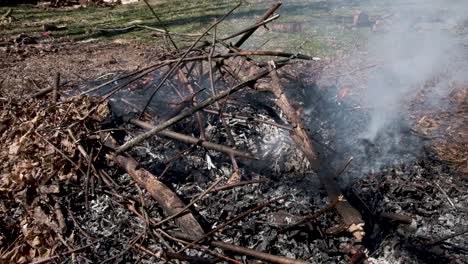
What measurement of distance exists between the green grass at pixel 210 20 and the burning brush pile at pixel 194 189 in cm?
386

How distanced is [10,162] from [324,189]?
3030 millimetres

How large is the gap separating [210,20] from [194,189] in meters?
6.76

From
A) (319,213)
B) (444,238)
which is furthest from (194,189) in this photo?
(444,238)

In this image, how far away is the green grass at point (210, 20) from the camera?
7.96 m

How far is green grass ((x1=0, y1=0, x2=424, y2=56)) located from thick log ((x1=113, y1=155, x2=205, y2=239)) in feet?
15.1

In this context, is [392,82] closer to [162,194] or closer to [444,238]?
[444,238]

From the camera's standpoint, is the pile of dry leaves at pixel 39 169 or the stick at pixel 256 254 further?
the pile of dry leaves at pixel 39 169

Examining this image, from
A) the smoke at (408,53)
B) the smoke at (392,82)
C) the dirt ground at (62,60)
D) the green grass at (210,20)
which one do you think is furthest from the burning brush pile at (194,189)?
the green grass at (210,20)

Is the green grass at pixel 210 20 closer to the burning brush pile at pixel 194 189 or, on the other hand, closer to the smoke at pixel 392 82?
the smoke at pixel 392 82

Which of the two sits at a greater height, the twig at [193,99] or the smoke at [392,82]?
the twig at [193,99]

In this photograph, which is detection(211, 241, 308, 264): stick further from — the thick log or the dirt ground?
the dirt ground

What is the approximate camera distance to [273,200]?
328cm

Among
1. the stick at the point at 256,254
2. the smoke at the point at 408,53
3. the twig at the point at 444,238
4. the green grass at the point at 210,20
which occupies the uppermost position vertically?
the green grass at the point at 210,20

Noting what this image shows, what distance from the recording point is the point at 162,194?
3.32 metres
